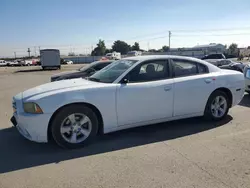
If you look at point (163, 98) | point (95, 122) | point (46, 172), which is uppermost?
point (163, 98)

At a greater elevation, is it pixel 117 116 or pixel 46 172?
pixel 117 116

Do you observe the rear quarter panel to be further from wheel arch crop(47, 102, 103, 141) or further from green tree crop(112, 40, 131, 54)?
green tree crop(112, 40, 131, 54)

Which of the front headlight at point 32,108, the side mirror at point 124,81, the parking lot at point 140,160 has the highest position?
the side mirror at point 124,81

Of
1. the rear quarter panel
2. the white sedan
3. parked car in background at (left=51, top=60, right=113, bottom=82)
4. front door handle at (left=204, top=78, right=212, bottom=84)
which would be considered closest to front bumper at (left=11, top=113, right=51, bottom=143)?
the white sedan

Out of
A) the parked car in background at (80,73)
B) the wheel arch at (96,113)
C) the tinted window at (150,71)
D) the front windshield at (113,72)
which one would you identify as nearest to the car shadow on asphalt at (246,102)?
the tinted window at (150,71)

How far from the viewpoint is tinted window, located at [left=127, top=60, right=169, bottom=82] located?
4.60 m

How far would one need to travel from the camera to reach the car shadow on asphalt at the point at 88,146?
371 centimetres

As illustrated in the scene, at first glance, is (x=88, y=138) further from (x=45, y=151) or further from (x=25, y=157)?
(x=25, y=157)

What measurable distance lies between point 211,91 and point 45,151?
353 cm

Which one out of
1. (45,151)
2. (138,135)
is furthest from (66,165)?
(138,135)

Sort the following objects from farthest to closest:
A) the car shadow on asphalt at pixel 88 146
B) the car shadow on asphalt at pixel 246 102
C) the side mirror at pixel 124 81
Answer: the car shadow on asphalt at pixel 246 102 < the side mirror at pixel 124 81 < the car shadow on asphalt at pixel 88 146

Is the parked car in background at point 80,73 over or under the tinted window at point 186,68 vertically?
under

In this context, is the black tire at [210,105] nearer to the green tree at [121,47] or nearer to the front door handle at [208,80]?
the front door handle at [208,80]

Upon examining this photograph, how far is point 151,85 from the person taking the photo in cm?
460
